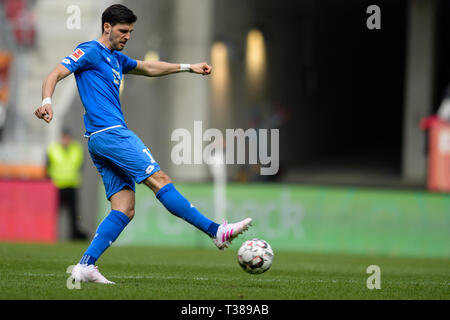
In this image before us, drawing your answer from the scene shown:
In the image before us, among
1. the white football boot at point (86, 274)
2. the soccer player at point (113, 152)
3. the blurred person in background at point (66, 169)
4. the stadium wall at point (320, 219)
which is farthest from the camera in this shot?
the blurred person in background at point (66, 169)

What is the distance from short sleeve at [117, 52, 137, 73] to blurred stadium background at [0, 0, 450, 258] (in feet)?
22.6

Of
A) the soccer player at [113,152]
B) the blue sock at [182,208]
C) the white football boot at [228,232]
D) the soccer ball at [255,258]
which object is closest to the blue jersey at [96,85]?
the soccer player at [113,152]

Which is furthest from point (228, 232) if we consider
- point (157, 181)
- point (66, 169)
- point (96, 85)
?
point (66, 169)

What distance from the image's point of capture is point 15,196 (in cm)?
1448

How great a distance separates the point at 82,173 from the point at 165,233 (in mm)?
2575

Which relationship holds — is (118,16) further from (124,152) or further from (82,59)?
(124,152)

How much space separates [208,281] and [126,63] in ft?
5.86

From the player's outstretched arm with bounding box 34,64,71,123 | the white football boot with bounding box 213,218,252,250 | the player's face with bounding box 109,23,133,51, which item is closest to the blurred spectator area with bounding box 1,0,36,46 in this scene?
the player's face with bounding box 109,23,133,51

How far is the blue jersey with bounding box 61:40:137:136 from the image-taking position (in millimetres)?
6387

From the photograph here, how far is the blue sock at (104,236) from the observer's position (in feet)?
20.9

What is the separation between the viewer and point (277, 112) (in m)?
24.8

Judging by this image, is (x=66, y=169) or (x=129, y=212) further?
(x=66, y=169)

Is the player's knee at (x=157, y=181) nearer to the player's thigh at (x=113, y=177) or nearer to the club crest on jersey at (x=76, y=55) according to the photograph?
the player's thigh at (x=113, y=177)

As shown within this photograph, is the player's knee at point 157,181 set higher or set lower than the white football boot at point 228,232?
higher
